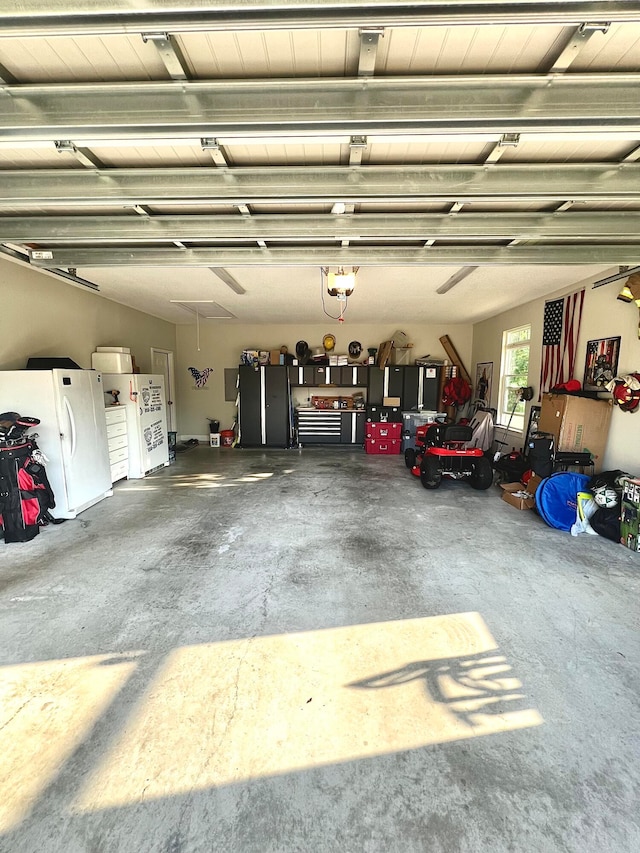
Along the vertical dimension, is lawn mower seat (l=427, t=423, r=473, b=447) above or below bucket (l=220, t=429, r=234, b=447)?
above

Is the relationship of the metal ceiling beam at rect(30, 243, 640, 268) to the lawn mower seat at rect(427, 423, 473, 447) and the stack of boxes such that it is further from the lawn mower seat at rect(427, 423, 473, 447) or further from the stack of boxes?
the stack of boxes

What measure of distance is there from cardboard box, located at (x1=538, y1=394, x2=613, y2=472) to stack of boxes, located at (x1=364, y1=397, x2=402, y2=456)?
378 cm

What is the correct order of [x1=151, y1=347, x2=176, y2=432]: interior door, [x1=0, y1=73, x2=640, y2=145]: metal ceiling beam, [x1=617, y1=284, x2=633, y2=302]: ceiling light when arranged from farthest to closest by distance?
[x1=151, y1=347, x2=176, y2=432]: interior door → [x1=617, y1=284, x2=633, y2=302]: ceiling light → [x1=0, y1=73, x2=640, y2=145]: metal ceiling beam

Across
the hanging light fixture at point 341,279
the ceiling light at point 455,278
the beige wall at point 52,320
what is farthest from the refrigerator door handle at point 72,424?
the ceiling light at point 455,278

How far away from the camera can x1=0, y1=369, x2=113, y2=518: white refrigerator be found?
3816mm

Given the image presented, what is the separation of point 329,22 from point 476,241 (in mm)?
2597

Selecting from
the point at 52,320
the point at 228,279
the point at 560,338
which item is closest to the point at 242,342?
the point at 228,279

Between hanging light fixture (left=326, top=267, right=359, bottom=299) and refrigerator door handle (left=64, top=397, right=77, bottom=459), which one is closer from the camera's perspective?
hanging light fixture (left=326, top=267, right=359, bottom=299)

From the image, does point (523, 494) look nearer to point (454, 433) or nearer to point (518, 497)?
point (518, 497)

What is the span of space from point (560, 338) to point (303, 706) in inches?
207

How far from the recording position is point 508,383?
668 cm

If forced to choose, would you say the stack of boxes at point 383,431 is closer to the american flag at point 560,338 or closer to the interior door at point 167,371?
the american flag at point 560,338

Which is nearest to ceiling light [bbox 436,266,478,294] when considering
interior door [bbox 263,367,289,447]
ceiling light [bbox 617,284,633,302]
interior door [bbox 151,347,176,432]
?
ceiling light [bbox 617,284,633,302]

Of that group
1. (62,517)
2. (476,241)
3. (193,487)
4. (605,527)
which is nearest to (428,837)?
(605,527)
